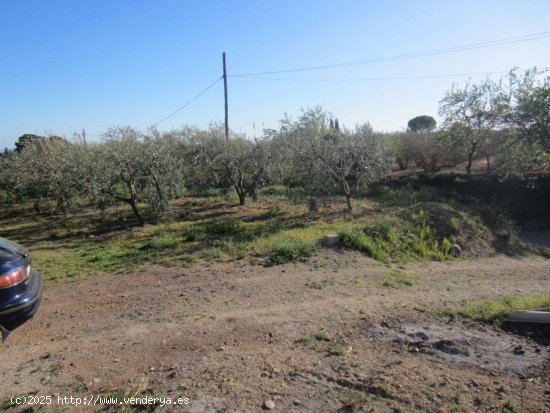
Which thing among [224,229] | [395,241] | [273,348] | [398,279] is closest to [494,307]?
[398,279]

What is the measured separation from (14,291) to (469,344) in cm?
502

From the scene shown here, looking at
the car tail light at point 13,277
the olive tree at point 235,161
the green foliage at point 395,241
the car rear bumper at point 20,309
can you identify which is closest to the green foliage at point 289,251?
the green foliage at point 395,241

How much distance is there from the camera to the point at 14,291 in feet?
13.5

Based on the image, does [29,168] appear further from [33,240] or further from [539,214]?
[539,214]

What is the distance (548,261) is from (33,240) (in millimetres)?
15064

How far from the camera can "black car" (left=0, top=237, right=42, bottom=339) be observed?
4020mm

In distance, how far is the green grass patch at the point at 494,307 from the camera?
19.2 feet

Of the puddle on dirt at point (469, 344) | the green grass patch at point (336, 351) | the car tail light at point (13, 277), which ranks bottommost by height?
the puddle on dirt at point (469, 344)

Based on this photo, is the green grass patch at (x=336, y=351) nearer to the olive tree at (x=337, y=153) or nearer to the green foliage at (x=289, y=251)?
the green foliage at (x=289, y=251)

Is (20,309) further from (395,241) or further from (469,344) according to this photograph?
(395,241)

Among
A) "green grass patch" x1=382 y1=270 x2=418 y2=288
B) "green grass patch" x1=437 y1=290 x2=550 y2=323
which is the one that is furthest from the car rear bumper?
"green grass patch" x1=382 y1=270 x2=418 y2=288

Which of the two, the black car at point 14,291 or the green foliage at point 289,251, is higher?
the black car at point 14,291

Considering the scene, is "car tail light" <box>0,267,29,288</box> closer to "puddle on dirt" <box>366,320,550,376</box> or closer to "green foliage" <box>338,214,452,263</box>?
"puddle on dirt" <box>366,320,550,376</box>

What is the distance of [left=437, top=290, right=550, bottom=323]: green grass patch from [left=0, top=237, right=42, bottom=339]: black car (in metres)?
5.32
